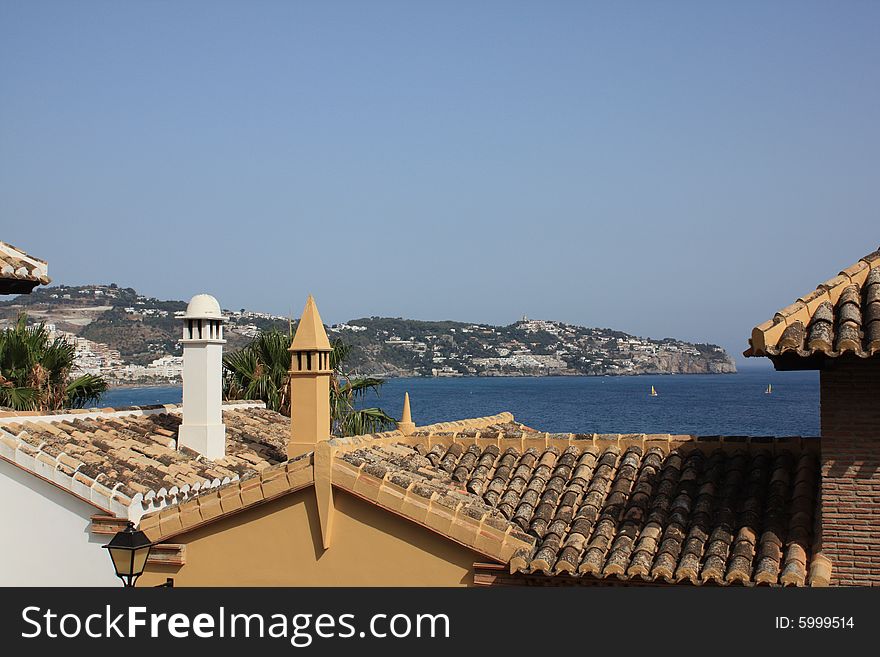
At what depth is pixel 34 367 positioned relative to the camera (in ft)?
84.0

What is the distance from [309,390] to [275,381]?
15498 millimetres

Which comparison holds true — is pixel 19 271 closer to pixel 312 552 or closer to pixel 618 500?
pixel 312 552

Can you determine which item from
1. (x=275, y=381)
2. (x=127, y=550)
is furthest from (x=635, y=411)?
(x=127, y=550)

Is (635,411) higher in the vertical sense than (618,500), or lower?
lower

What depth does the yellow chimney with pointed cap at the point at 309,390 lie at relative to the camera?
44.3ft

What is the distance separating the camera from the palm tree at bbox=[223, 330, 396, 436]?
A: 28.4m

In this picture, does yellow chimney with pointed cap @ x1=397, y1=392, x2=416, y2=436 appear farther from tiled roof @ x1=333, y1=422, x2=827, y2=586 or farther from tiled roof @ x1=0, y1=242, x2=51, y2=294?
tiled roof @ x1=0, y1=242, x2=51, y2=294

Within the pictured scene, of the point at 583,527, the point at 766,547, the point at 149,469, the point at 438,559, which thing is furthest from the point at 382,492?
the point at 149,469

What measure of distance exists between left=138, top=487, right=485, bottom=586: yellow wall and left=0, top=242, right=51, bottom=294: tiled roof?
4123mm

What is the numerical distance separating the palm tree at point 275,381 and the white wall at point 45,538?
529 inches

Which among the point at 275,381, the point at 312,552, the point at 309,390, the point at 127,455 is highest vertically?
the point at 309,390

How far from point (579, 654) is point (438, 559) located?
2475 mm

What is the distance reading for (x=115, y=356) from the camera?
330 feet

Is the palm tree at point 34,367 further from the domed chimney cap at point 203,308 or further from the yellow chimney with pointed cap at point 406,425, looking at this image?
the yellow chimney with pointed cap at point 406,425
